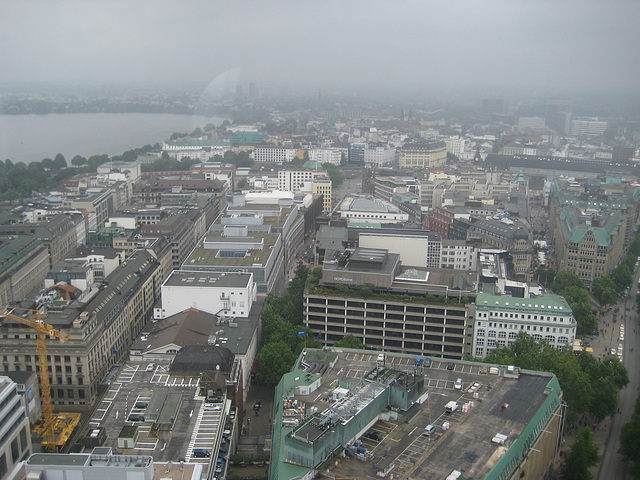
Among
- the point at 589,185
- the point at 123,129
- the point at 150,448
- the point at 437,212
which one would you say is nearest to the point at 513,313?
the point at 150,448

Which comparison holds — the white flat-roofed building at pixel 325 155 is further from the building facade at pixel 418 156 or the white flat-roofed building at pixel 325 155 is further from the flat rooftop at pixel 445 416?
the flat rooftop at pixel 445 416

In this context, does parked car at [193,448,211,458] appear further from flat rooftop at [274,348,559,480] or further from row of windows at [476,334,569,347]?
row of windows at [476,334,569,347]

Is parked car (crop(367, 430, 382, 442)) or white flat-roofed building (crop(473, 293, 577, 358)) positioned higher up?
parked car (crop(367, 430, 382, 442))

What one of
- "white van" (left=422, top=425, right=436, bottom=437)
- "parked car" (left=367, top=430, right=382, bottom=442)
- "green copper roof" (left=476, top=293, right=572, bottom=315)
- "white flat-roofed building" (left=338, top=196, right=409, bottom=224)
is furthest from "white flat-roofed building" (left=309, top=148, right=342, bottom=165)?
"parked car" (left=367, top=430, right=382, bottom=442)

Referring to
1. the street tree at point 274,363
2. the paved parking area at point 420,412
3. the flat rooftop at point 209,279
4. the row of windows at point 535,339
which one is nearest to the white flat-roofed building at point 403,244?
the flat rooftop at point 209,279

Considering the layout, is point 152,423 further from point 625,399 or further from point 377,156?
point 377,156

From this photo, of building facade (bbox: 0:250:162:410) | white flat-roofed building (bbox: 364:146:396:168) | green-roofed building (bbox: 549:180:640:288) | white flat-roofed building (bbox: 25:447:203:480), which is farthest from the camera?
white flat-roofed building (bbox: 364:146:396:168)

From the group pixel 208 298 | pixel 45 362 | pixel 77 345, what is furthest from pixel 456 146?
pixel 45 362
